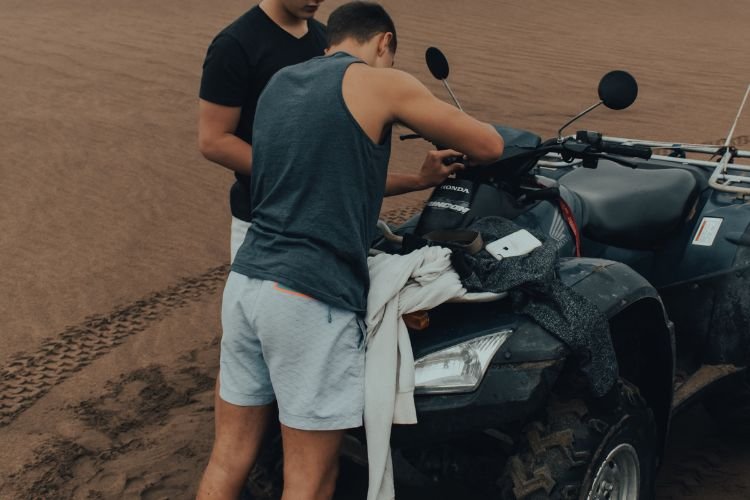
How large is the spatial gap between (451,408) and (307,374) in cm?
40

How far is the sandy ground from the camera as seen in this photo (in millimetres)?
4254

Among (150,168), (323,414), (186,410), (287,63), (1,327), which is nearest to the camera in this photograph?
(323,414)

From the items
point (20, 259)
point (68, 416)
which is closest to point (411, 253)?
point (68, 416)

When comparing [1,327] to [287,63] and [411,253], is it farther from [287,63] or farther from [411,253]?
[411,253]

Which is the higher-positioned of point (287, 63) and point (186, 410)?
point (287, 63)

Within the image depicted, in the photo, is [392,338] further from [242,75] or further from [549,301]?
[242,75]

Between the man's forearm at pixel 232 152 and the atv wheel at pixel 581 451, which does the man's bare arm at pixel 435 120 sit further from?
the man's forearm at pixel 232 152

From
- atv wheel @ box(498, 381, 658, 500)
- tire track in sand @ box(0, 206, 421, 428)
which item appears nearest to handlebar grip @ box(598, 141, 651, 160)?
atv wheel @ box(498, 381, 658, 500)

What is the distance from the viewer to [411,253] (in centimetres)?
284

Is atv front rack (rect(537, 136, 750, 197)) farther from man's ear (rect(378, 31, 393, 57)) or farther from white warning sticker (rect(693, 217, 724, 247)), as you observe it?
man's ear (rect(378, 31, 393, 57))

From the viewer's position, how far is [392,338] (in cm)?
266

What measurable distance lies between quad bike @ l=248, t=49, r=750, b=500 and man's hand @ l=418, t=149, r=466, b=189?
0.07m

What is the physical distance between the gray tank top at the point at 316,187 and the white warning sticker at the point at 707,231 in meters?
1.71

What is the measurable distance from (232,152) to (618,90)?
1284mm
